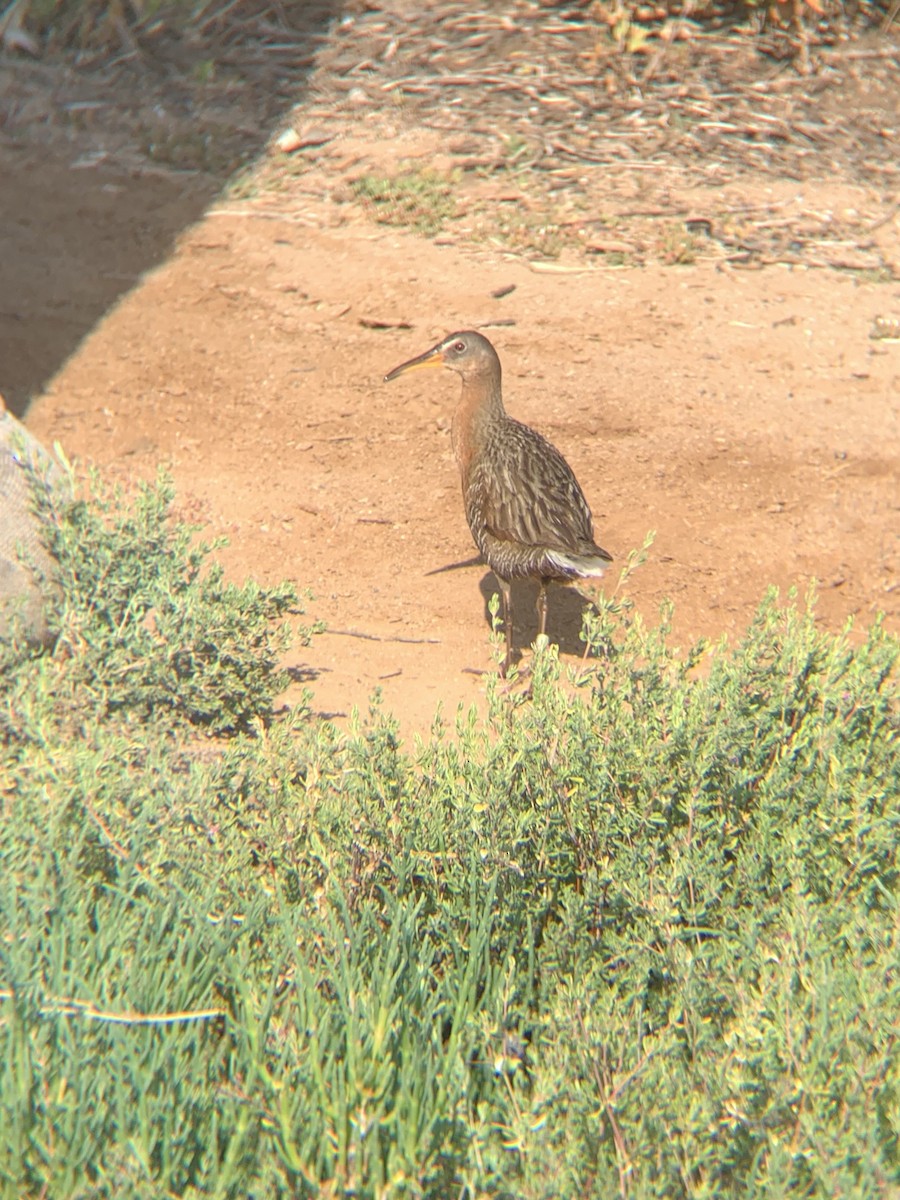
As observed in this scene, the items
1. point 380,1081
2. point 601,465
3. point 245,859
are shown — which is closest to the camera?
point 380,1081

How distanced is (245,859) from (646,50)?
8048 mm

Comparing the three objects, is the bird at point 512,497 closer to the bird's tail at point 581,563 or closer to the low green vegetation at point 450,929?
the bird's tail at point 581,563

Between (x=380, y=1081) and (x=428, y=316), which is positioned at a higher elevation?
(x=380, y=1081)

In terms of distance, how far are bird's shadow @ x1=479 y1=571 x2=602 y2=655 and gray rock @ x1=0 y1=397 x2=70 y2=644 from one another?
2.10 m

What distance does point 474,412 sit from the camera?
651 cm

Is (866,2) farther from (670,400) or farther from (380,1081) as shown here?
(380,1081)

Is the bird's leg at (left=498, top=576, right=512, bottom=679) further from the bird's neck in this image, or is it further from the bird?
the bird's neck

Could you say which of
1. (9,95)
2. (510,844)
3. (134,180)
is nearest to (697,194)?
(134,180)

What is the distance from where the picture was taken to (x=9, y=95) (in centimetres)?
1025

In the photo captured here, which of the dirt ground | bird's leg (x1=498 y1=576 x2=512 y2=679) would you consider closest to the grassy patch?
the dirt ground

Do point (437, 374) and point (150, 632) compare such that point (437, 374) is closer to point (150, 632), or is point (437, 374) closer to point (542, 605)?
point (542, 605)

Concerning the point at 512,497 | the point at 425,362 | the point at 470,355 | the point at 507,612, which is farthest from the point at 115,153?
the point at 507,612

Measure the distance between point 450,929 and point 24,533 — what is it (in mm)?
2291

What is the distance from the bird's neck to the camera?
6418 millimetres
